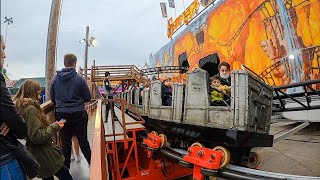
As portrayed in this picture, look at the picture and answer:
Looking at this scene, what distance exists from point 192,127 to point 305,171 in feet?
9.75

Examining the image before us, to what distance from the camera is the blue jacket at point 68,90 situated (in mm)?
3975

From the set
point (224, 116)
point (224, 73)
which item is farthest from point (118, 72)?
point (224, 116)

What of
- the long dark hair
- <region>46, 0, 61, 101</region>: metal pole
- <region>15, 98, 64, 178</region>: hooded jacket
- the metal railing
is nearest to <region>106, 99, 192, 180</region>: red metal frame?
<region>46, 0, 61, 101</region>: metal pole

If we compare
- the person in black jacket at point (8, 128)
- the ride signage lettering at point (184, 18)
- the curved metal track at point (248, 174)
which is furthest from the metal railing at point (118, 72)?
the person in black jacket at point (8, 128)

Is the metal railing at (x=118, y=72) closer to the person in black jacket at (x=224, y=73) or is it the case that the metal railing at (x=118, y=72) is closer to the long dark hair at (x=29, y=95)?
the person in black jacket at (x=224, y=73)

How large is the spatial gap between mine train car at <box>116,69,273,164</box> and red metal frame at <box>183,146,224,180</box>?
0.26 m

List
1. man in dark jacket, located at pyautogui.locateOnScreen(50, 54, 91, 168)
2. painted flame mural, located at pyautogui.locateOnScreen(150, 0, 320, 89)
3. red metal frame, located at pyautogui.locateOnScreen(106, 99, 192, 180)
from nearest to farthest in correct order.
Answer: man in dark jacket, located at pyautogui.locateOnScreen(50, 54, 91, 168) → red metal frame, located at pyautogui.locateOnScreen(106, 99, 192, 180) → painted flame mural, located at pyautogui.locateOnScreen(150, 0, 320, 89)

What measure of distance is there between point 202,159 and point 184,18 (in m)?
17.4

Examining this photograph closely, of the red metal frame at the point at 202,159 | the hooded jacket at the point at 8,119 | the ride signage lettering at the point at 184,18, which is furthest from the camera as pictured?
the ride signage lettering at the point at 184,18

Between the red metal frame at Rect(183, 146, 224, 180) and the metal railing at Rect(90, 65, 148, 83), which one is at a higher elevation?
the metal railing at Rect(90, 65, 148, 83)

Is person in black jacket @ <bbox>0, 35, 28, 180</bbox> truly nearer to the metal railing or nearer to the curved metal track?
the curved metal track

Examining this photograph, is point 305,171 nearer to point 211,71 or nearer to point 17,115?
point 17,115

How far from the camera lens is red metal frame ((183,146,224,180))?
11.8 feet

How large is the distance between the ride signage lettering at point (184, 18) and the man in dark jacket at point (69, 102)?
14.5 meters
